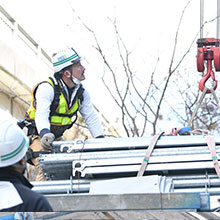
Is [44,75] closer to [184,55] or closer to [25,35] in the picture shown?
[25,35]

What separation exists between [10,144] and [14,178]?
0.19 metres

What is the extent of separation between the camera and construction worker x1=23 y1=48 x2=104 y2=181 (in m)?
6.35

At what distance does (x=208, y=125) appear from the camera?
16703mm

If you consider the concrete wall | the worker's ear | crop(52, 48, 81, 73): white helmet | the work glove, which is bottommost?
the work glove

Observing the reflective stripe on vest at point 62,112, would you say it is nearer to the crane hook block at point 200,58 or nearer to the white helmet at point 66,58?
the white helmet at point 66,58

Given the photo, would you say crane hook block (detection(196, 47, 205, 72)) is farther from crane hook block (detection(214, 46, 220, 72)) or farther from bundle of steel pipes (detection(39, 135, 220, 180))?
bundle of steel pipes (detection(39, 135, 220, 180))

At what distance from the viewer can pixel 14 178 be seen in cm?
292

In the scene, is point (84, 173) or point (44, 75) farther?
point (44, 75)

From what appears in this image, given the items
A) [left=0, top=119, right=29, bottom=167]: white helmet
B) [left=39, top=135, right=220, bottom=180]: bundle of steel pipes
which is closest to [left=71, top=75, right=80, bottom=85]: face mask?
[left=39, top=135, right=220, bottom=180]: bundle of steel pipes

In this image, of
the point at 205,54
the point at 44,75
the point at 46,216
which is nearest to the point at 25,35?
the point at 44,75

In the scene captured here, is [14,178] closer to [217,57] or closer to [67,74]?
[67,74]

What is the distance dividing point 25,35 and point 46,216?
13757 mm

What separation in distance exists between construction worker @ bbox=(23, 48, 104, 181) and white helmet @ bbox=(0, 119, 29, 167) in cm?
319

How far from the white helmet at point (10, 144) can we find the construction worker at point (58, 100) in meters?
3.19
